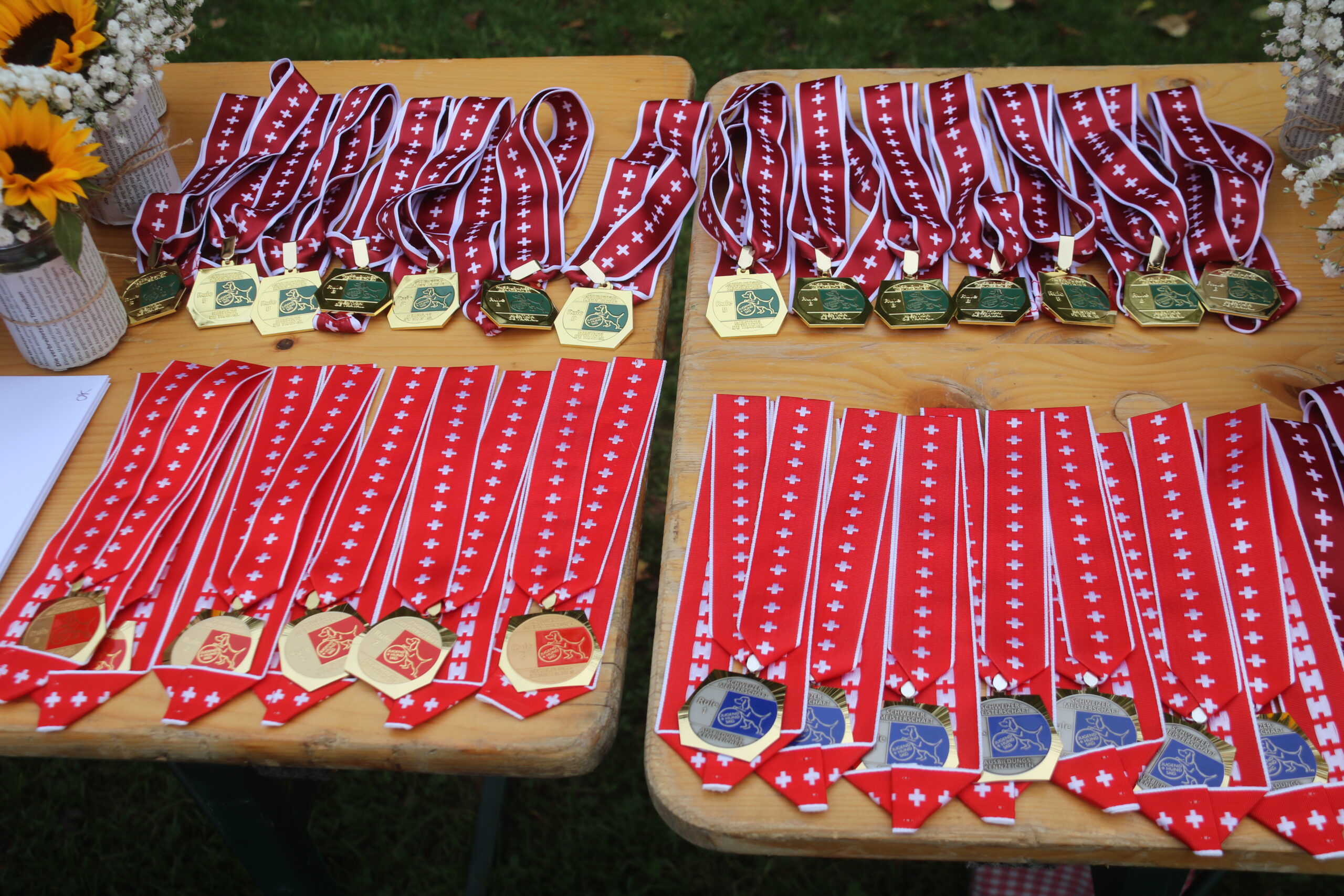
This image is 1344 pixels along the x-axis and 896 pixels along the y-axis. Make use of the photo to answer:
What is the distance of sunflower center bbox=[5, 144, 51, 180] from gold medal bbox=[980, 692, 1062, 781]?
58.2 inches

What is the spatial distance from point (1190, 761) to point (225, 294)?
64.7 inches

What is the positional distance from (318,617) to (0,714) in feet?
1.30

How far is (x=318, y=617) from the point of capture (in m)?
1.23

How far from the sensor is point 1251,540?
4.03 ft

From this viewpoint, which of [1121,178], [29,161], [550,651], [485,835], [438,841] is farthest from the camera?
[438,841]

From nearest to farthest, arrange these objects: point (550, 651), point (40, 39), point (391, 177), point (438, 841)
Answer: point (550, 651)
point (40, 39)
point (391, 177)
point (438, 841)

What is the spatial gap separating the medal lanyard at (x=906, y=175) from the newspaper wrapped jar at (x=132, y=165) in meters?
1.38

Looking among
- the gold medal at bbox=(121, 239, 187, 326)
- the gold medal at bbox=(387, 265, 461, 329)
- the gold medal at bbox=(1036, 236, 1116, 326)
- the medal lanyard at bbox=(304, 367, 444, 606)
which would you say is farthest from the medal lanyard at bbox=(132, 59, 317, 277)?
the gold medal at bbox=(1036, 236, 1116, 326)

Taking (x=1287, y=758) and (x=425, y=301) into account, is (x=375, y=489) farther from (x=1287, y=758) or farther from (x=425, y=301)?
(x=1287, y=758)

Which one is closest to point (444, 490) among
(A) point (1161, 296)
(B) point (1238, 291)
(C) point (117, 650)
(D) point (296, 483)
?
(D) point (296, 483)

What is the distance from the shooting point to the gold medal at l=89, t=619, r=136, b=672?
47.2 inches

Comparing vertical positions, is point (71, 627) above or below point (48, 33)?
below

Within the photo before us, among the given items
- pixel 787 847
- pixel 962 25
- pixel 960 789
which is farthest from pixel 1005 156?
pixel 962 25

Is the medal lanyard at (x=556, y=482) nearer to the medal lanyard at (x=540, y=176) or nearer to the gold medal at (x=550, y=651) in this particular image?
the gold medal at (x=550, y=651)
